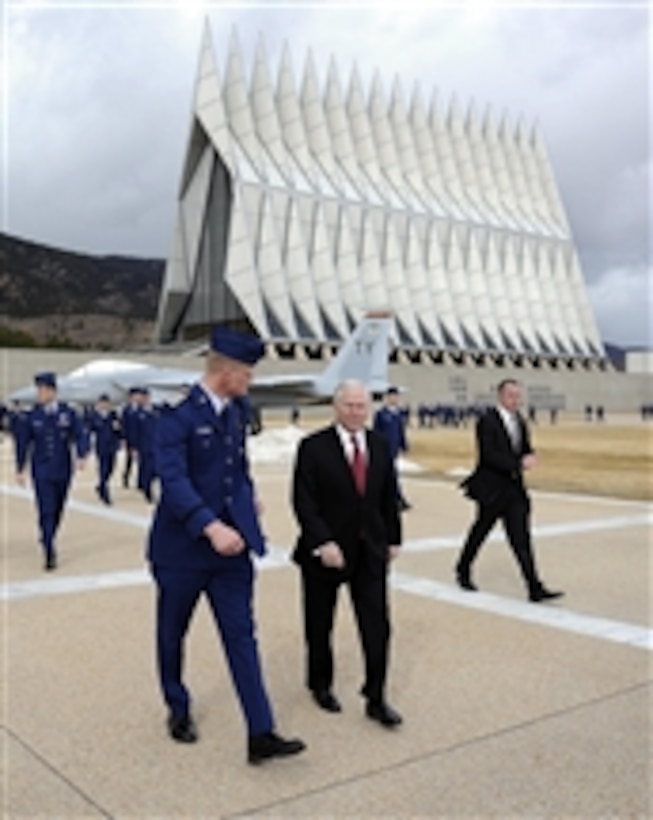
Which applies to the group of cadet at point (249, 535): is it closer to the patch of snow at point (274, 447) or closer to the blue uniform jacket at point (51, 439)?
the blue uniform jacket at point (51, 439)

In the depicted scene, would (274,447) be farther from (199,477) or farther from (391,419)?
(199,477)

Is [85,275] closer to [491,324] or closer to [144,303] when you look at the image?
[144,303]

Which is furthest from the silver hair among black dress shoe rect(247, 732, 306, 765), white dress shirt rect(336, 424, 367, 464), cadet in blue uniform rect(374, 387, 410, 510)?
cadet in blue uniform rect(374, 387, 410, 510)

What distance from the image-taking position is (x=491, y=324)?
245 feet

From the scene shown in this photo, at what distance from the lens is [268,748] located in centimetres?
341

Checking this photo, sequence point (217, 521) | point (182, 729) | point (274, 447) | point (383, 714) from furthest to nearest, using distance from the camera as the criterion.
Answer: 1. point (274, 447)
2. point (383, 714)
3. point (182, 729)
4. point (217, 521)

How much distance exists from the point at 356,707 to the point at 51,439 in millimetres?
4624

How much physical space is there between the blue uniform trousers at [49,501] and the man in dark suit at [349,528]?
13.6 ft

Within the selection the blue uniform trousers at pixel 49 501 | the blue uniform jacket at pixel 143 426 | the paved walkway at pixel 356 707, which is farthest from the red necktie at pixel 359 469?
the blue uniform jacket at pixel 143 426

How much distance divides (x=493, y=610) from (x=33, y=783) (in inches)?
142

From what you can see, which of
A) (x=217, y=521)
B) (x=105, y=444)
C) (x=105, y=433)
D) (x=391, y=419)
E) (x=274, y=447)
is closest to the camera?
(x=217, y=521)

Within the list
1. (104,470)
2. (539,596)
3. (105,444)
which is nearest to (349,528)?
(539,596)

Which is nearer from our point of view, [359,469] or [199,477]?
[199,477]

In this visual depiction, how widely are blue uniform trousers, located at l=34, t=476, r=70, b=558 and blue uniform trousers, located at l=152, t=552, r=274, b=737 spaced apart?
13.9 ft
